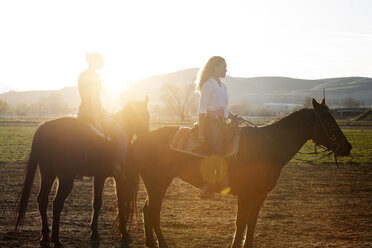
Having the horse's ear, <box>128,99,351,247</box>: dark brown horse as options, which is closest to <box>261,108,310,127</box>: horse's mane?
<box>128,99,351,247</box>: dark brown horse

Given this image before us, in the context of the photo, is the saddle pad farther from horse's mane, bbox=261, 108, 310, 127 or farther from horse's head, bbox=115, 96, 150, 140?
horse's head, bbox=115, 96, 150, 140

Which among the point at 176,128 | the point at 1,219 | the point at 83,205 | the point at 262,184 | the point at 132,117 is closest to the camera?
the point at 262,184

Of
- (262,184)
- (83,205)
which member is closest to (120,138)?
(262,184)

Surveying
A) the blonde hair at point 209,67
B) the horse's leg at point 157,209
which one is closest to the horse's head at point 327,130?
the blonde hair at point 209,67

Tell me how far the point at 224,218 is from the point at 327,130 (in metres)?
3.33

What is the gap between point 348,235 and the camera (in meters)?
7.19

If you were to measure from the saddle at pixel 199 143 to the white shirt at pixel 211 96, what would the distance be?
1.57 ft

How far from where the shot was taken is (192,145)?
20.2ft

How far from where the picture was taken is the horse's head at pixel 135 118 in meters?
7.15

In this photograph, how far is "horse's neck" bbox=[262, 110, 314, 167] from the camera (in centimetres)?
632

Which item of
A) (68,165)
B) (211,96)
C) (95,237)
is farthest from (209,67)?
(95,237)

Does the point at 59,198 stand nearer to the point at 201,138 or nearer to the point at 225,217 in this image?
the point at 201,138

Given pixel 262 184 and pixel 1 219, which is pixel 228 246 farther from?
pixel 1 219

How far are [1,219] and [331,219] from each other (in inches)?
287
